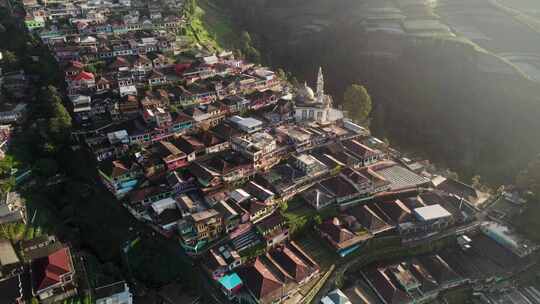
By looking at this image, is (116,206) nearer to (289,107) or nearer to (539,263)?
(289,107)

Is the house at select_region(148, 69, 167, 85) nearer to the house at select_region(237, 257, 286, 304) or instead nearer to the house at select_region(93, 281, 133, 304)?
the house at select_region(93, 281, 133, 304)

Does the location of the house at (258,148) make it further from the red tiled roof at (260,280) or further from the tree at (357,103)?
the tree at (357,103)

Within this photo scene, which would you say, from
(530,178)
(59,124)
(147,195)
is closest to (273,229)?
(147,195)

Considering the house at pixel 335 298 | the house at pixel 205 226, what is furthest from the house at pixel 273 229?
the house at pixel 335 298

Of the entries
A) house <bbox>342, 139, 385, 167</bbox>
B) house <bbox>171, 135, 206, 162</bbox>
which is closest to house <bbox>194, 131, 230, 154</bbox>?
house <bbox>171, 135, 206, 162</bbox>

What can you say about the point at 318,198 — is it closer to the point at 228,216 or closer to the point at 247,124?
the point at 228,216
